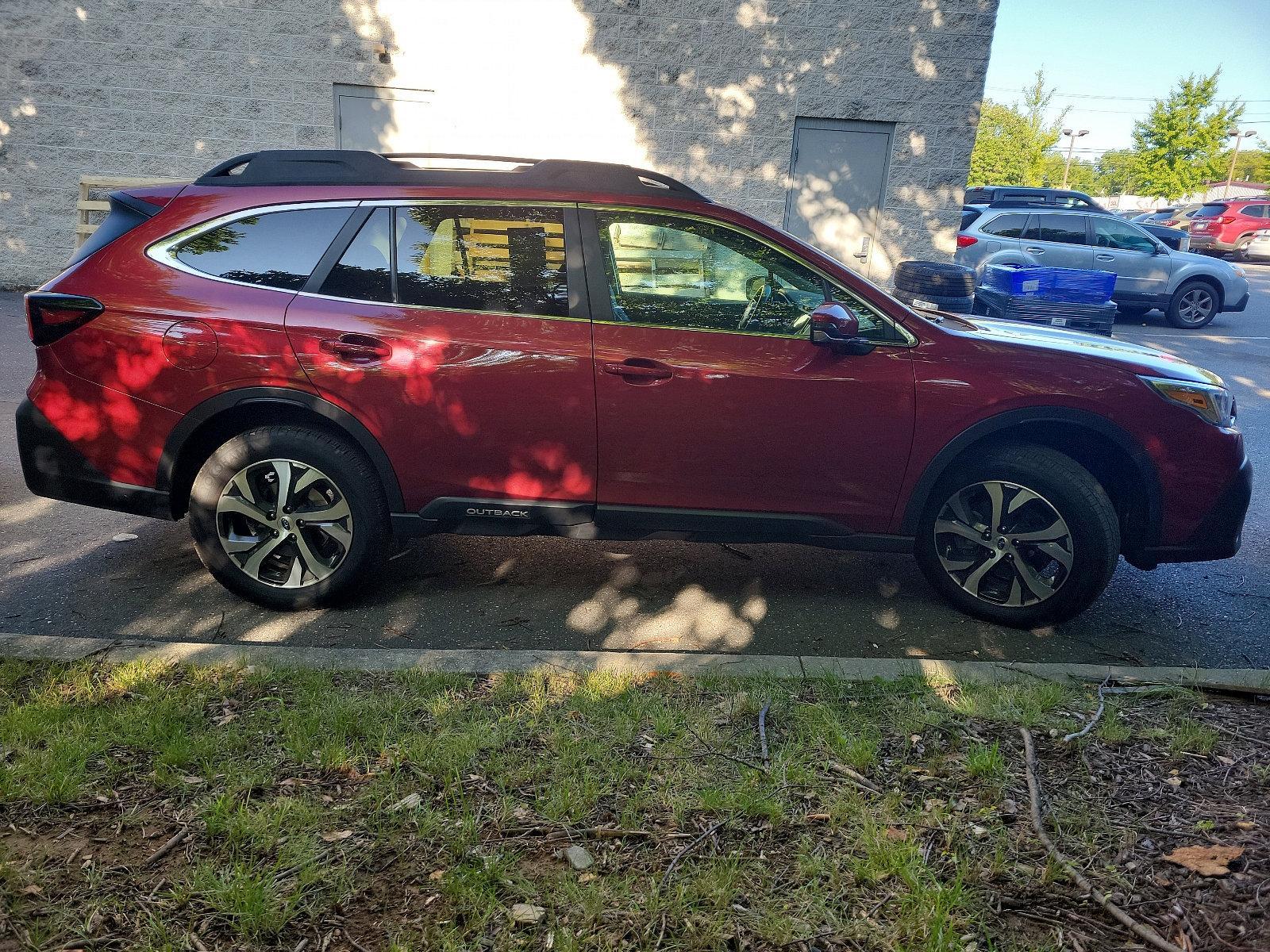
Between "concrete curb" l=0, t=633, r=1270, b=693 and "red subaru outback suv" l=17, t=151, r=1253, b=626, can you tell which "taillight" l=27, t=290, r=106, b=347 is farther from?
"concrete curb" l=0, t=633, r=1270, b=693

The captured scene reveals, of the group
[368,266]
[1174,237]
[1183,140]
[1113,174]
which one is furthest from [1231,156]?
[368,266]

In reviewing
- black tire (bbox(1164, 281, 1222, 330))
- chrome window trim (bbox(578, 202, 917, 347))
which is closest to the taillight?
chrome window trim (bbox(578, 202, 917, 347))

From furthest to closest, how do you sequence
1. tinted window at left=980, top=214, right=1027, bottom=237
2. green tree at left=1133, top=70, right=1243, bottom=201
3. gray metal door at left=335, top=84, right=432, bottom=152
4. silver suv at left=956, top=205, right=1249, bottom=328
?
green tree at left=1133, top=70, right=1243, bottom=201 < silver suv at left=956, top=205, right=1249, bottom=328 < tinted window at left=980, top=214, right=1027, bottom=237 < gray metal door at left=335, top=84, right=432, bottom=152

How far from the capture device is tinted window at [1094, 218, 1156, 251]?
15320mm

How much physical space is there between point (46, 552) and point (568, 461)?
9.28 ft

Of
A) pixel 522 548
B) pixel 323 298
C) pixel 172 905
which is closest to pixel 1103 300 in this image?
pixel 522 548

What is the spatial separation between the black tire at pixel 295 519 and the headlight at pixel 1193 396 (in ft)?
11.4

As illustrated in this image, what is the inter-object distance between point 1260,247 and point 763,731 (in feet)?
105

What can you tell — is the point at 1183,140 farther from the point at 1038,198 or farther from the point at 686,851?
the point at 686,851

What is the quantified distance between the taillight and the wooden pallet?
8.30 metres

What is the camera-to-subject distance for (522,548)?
536 centimetres

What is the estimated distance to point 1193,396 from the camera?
14.1 ft

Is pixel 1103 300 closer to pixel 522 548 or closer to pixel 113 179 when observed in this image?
pixel 522 548

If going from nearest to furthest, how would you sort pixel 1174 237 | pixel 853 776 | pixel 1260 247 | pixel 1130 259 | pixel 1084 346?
pixel 853 776
pixel 1084 346
pixel 1130 259
pixel 1174 237
pixel 1260 247
